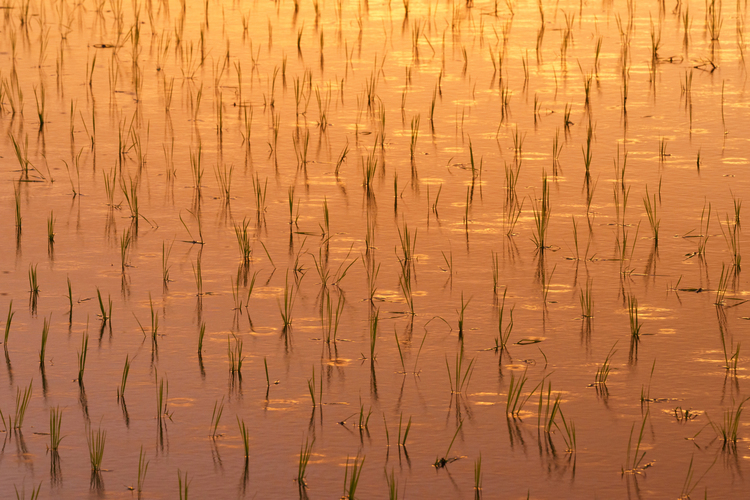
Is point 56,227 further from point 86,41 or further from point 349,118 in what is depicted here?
point 86,41

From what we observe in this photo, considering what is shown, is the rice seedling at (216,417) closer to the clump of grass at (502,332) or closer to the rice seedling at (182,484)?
the rice seedling at (182,484)

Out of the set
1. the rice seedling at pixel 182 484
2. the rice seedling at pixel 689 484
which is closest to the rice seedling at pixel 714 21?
the rice seedling at pixel 689 484

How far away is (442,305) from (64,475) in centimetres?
180

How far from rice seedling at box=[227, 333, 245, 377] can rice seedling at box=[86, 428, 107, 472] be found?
0.57m

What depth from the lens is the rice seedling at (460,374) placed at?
3721mm

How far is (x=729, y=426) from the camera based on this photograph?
11.1ft

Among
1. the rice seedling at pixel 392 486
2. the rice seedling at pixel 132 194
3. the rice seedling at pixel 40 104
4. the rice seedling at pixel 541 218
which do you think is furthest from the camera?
the rice seedling at pixel 40 104

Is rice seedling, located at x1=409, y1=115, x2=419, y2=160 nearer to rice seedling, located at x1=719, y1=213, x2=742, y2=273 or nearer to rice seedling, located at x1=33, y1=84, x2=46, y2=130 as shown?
rice seedling, located at x1=719, y1=213, x2=742, y2=273

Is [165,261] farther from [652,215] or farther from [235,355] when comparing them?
[652,215]

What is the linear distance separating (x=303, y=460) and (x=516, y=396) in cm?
81

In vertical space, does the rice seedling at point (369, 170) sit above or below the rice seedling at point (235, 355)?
above

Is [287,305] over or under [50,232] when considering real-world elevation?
under

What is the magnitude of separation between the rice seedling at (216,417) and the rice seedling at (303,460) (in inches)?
11.2

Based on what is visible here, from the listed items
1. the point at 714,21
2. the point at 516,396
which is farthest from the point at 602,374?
the point at 714,21
